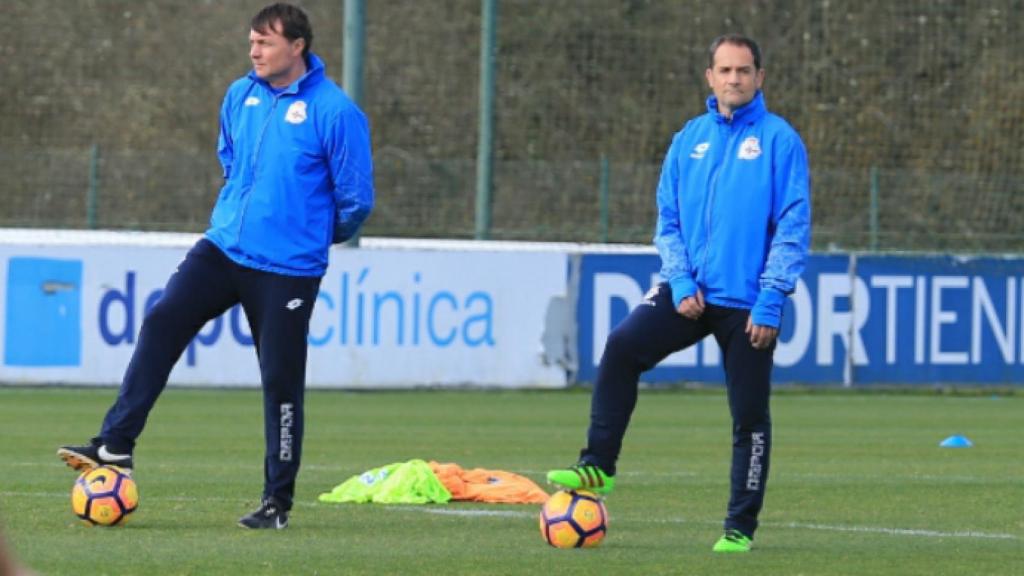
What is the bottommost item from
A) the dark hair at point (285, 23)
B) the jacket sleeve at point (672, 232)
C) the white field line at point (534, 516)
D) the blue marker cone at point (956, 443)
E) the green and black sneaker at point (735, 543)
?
the blue marker cone at point (956, 443)

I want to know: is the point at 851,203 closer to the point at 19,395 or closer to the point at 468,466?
the point at 19,395

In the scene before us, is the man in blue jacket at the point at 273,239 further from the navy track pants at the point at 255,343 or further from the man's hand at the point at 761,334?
the man's hand at the point at 761,334

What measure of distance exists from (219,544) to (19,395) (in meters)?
10.7

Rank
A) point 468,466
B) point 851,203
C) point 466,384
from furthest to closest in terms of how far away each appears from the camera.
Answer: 1. point 851,203
2. point 466,384
3. point 468,466

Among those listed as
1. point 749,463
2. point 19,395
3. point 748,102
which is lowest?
point 19,395

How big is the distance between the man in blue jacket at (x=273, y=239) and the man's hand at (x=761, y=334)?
180cm

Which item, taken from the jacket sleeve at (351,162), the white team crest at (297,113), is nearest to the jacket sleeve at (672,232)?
the jacket sleeve at (351,162)

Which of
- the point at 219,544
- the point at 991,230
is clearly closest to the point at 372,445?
the point at 219,544

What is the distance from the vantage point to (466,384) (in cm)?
2067

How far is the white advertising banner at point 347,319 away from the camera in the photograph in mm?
19625

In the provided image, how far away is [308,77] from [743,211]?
2.00m

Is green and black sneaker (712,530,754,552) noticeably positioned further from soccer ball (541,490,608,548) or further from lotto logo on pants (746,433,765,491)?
soccer ball (541,490,608,548)

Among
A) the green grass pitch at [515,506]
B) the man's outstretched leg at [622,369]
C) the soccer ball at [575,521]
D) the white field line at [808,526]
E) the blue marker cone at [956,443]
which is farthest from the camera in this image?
the blue marker cone at [956,443]

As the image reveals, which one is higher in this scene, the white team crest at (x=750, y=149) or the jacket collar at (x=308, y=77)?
the jacket collar at (x=308, y=77)
